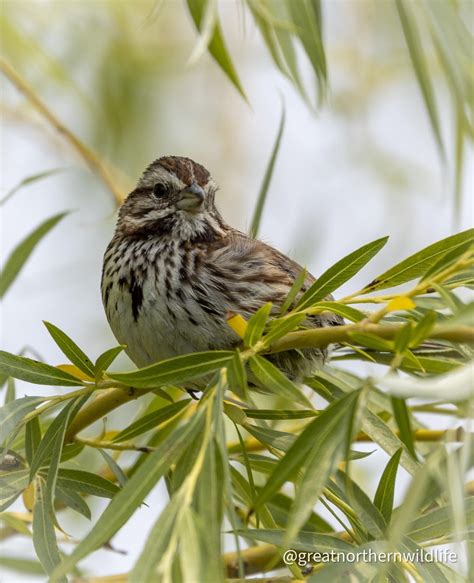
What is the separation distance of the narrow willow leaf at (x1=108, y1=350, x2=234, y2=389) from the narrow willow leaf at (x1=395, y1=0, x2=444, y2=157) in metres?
0.70

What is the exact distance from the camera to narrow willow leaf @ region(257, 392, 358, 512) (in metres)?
1.66

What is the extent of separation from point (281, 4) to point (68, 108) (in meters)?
3.30

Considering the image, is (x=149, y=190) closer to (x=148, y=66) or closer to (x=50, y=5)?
(x=50, y=5)

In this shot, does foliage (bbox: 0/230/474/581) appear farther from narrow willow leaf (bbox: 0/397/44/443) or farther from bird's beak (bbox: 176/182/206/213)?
bird's beak (bbox: 176/182/206/213)

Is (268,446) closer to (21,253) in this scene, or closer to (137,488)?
(137,488)

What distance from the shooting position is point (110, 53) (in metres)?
5.39

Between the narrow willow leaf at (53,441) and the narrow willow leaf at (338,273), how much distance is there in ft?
1.64

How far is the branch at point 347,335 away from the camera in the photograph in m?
1.61

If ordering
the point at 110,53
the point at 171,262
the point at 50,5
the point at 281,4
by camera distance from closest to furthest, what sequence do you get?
the point at 281,4 < the point at 171,262 < the point at 50,5 < the point at 110,53

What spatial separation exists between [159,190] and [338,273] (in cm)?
147

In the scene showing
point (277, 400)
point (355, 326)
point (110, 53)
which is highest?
point (110, 53)

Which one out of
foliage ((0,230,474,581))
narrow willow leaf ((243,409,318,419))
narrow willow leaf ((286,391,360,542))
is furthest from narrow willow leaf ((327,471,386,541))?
narrow willow leaf ((286,391,360,542))

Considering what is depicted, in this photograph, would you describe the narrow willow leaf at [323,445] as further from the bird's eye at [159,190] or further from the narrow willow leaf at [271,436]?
the bird's eye at [159,190]

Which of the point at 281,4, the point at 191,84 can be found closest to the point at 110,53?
the point at 191,84
